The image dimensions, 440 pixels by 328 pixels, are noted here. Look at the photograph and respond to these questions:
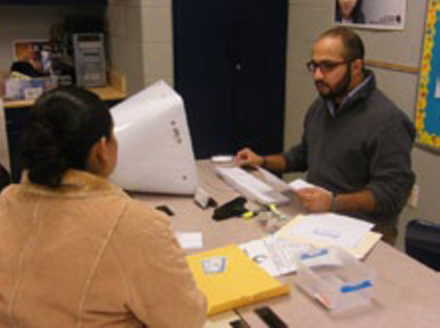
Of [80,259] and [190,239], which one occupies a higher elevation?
[80,259]

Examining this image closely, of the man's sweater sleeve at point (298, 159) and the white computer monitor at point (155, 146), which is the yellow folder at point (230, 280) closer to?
the white computer monitor at point (155, 146)

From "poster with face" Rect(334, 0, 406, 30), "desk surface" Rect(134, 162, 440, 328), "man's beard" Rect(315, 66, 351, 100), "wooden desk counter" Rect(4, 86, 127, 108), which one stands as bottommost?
"desk surface" Rect(134, 162, 440, 328)

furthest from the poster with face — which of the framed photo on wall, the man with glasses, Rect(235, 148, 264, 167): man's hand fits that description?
the framed photo on wall

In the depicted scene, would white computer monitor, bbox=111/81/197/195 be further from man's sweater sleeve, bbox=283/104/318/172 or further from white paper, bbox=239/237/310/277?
man's sweater sleeve, bbox=283/104/318/172

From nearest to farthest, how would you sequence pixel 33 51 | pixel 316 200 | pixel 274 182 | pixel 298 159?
1. pixel 316 200
2. pixel 274 182
3. pixel 298 159
4. pixel 33 51

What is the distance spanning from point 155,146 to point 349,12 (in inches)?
69.7

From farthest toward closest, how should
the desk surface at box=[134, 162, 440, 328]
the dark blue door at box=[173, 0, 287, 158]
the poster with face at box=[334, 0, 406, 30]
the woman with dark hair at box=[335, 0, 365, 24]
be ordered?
the dark blue door at box=[173, 0, 287, 158] → the woman with dark hair at box=[335, 0, 365, 24] → the poster with face at box=[334, 0, 406, 30] → the desk surface at box=[134, 162, 440, 328]

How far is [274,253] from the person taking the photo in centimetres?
150

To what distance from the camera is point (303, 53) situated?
3527 millimetres

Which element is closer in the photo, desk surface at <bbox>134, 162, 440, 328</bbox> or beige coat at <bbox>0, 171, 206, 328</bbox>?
beige coat at <bbox>0, 171, 206, 328</bbox>

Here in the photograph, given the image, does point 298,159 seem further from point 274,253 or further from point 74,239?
point 74,239

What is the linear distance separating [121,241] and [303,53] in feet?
9.31

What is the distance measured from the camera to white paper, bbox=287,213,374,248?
1568 mm

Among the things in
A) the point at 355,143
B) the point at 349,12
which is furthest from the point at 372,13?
the point at 355,143
